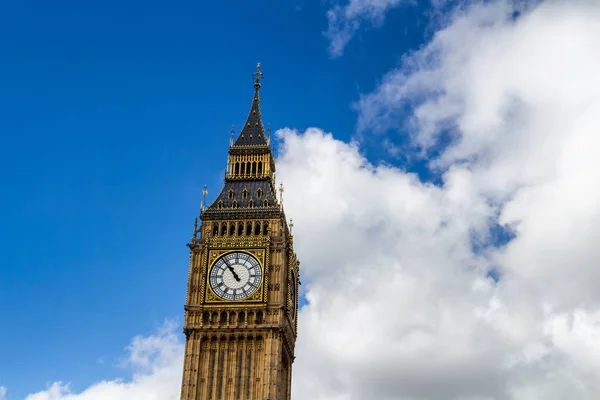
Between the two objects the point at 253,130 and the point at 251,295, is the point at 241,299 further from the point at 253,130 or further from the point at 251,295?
the point at 253,130

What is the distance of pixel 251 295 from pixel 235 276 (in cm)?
275

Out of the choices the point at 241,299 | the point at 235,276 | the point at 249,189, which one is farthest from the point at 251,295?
the point at 249,189

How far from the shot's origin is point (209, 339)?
321ft

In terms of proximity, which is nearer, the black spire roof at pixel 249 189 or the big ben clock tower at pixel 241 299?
the big ben clock tower at pixel 241 299

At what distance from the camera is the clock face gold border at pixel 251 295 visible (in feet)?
323

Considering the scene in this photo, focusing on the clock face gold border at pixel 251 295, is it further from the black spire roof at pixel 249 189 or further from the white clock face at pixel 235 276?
the black spire roof at pixel 249 189

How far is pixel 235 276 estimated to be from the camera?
9981cm

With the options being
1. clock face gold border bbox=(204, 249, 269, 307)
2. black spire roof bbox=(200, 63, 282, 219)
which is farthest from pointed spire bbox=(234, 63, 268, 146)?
clock face gold border bbox=(204, 249, 269, 307)

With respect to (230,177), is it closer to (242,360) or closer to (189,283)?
(189,283)

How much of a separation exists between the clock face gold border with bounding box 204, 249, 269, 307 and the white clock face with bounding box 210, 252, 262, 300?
25 centimetres

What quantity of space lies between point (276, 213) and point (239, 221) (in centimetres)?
415

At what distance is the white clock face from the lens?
326 ft

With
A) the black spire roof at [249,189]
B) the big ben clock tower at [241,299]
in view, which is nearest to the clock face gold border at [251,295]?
the big ben clock tower at [241,299]

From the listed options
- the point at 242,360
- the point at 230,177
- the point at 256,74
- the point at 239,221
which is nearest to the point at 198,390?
the point at 242,360
